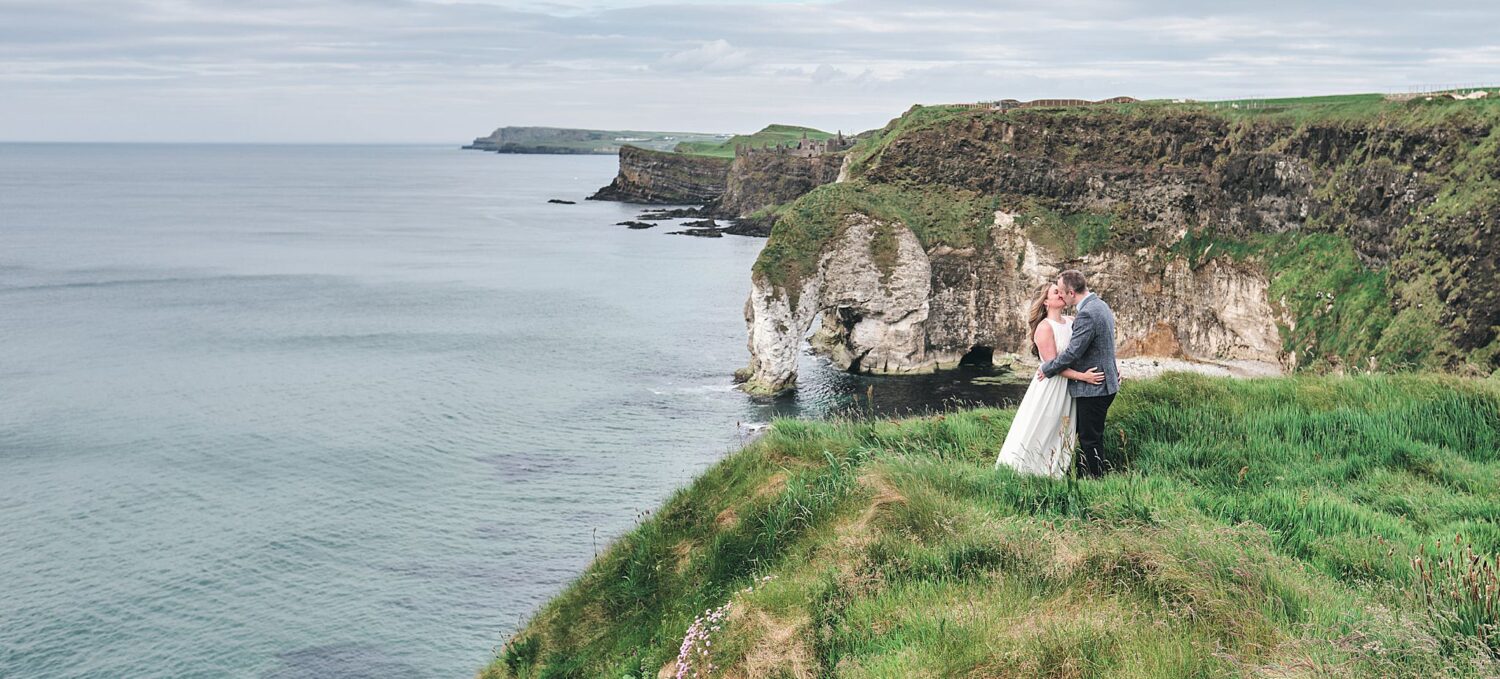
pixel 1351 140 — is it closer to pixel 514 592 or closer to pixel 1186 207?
pixel 1186 207

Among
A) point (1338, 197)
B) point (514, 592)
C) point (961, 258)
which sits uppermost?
point (1338, 197)

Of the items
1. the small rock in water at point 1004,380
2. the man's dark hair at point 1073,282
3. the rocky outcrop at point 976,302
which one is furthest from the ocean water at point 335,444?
the man's dark hair at point 1073,282

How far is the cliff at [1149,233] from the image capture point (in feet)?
150

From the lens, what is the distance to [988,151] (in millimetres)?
62438

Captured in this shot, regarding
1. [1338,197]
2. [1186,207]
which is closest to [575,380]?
[1186,207]

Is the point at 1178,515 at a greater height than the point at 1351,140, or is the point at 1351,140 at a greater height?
the point at 1351,140

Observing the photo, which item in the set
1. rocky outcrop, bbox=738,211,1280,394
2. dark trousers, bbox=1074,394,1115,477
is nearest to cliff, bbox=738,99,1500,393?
rocky outcrop, bbox=738,211,1280,394

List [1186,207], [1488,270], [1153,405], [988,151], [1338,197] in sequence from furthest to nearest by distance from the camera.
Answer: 1. [988,151]
2. [1186,207]
3. [1338,197]
4. [1488,270]
5. [1153,405]

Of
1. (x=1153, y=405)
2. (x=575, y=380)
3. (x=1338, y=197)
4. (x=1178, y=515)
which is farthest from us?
(x=575, y=380)

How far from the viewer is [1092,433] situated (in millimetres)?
10844

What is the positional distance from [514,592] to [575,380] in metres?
26.3

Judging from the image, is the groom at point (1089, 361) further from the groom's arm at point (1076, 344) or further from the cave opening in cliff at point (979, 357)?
the cave opening in cliff at point (979, 357)

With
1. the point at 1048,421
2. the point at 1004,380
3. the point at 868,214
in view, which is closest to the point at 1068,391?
the point at 1048,421

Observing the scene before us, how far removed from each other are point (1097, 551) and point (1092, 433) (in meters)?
2.90
